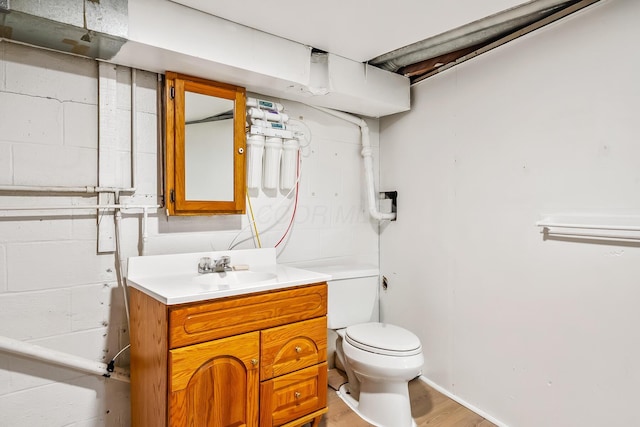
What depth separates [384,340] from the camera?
1.86m

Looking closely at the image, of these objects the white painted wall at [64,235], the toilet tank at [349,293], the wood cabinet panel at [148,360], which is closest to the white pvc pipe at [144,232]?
the white painted wall at [64,235]

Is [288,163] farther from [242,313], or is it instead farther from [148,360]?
[148,360]

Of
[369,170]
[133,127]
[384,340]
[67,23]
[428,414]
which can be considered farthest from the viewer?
[369,170]

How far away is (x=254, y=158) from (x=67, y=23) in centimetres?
102

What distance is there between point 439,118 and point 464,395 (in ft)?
5.51

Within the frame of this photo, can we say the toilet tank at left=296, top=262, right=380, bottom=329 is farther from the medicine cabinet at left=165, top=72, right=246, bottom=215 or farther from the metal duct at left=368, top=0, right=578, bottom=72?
the metal duct at left=368, top=0, right=578, bottom=72

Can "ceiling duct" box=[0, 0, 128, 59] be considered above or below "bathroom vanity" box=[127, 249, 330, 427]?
above

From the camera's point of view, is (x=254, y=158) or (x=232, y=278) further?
(x=254, y=158)

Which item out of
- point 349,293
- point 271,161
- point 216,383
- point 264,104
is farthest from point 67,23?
point 349,293

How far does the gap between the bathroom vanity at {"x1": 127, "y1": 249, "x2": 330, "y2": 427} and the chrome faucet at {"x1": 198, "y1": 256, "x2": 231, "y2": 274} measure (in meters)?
0.03

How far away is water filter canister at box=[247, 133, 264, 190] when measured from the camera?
207 cm

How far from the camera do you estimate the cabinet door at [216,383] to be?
1324 mm

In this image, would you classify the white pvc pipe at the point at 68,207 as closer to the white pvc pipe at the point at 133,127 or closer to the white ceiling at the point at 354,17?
the white pvc pipe at the point at 133,127

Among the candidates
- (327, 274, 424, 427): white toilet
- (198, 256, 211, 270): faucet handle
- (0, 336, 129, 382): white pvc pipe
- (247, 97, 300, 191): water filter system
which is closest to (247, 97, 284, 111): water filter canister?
(247, 97, 300, 191): water filter system
